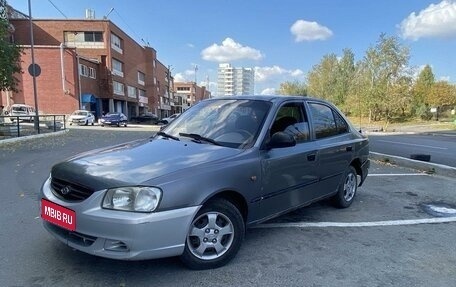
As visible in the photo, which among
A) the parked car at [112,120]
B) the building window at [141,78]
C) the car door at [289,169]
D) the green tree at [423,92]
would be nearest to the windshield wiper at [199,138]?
the car door at [289,169]

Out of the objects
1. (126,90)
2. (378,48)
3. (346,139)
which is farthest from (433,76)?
(346,139)

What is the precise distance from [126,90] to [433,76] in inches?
1954

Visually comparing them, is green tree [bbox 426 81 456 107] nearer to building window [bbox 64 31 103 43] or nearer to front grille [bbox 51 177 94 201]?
building window [bbox 64 31 103 43]

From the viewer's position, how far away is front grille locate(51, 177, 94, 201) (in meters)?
3.15

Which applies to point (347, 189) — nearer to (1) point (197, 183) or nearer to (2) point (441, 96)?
(1) point (197, 183)

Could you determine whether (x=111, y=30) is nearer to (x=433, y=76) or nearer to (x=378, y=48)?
(x=378, y=48)

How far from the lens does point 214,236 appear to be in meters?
3.48

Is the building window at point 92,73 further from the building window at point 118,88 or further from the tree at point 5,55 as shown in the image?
the tree at point 5,55

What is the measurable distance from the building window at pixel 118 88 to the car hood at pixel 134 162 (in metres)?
48.6

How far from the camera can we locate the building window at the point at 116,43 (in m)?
49.9

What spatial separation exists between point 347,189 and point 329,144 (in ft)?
3.54

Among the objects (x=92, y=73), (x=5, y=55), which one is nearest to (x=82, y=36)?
(x=92, y=73)

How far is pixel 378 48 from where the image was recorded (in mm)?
46688

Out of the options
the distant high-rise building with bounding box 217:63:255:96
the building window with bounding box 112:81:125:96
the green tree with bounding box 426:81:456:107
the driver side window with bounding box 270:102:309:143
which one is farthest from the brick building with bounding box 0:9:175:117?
the distant high-rise building with bounding box 217:63:255:96
